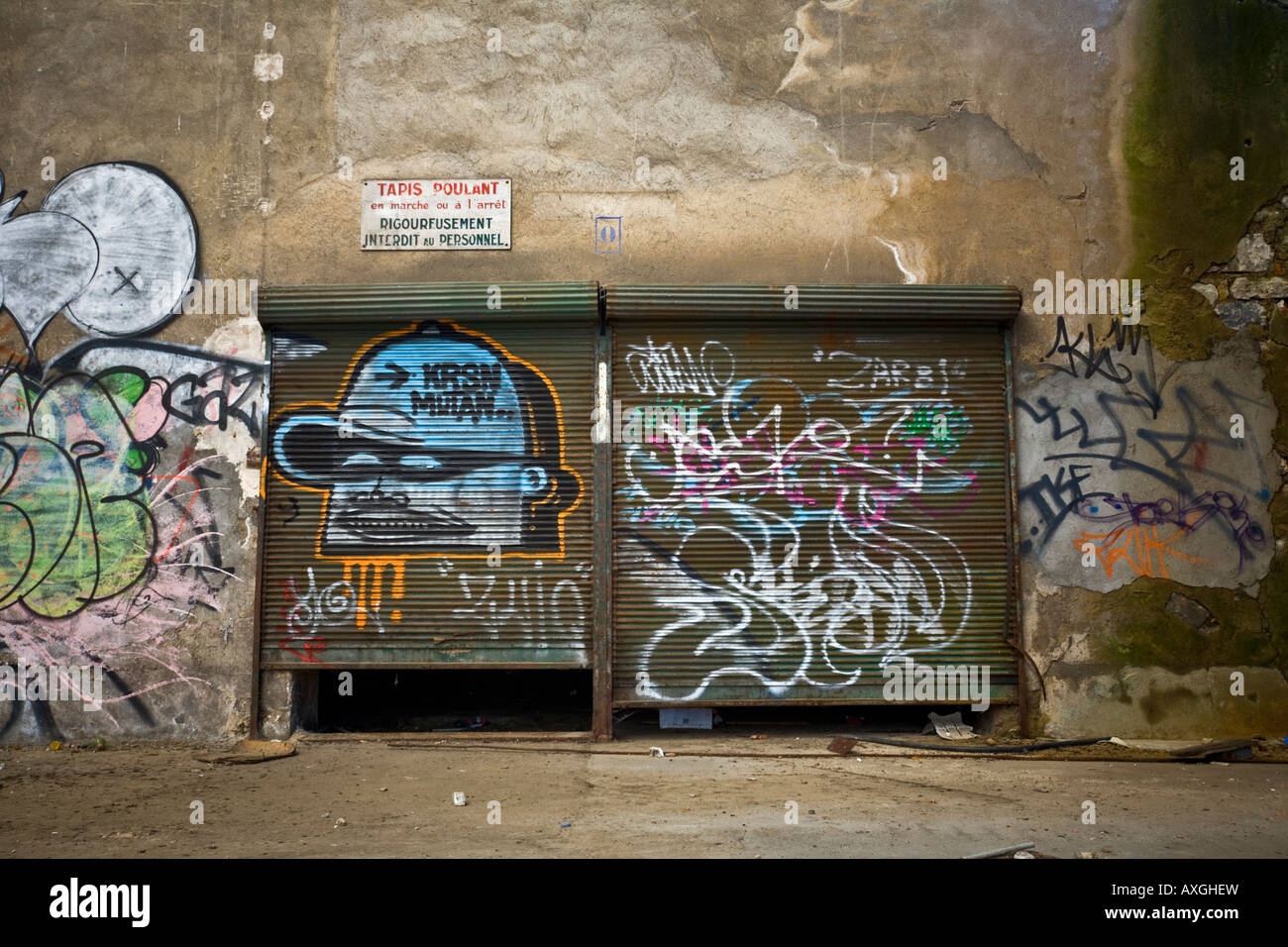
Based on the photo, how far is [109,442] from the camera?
6.80 meters

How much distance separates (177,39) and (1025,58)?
18.7ft

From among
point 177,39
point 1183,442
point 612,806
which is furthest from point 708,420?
point 177,39

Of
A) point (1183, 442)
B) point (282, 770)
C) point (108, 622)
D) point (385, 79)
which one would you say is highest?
point (385, 79)

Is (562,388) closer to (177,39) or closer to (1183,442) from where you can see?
(177,39)

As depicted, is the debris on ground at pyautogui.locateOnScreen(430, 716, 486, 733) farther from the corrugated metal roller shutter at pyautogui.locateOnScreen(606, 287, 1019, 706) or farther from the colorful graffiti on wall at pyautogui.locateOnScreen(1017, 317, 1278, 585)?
the colorful graffiti on wall at pyautogui.locateOnScreen(1017, 317, 1278, 585)

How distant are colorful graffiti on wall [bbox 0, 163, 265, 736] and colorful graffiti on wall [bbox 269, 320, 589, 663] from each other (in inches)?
21.8

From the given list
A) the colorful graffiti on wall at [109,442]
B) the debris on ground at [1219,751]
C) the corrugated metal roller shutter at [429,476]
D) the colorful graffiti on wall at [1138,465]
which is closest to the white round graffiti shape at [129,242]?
the colorful graffiti on wall at [109,442]

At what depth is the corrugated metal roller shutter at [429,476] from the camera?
264 inches

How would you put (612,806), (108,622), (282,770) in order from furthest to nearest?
1. (108,622)
2. (282,770)
3. (612,806)

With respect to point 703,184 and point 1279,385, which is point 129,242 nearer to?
point 703,184

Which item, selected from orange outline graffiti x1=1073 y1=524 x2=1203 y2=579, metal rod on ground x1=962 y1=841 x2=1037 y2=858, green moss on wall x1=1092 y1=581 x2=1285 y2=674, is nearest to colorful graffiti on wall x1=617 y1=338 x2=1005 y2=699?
orange outline graffiti x1=1073 y1=524 x2=1203 y2=579

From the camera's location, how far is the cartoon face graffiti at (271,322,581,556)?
6762 millimetres

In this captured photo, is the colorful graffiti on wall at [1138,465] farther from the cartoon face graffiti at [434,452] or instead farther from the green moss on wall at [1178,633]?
the cartoon face graffiti at [434,452]
